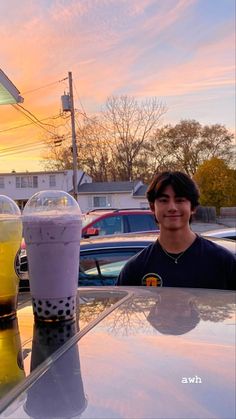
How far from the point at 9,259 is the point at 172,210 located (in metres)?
1.52

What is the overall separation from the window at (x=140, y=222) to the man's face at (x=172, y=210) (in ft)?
23.9

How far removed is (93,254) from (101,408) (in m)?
4.17

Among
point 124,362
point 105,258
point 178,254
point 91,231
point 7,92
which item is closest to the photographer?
point 124,362

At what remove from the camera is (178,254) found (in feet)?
9.12

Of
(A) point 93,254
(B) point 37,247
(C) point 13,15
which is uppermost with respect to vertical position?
(C) point 13,15

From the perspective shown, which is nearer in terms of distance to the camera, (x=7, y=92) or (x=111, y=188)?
(x=7, y=92)

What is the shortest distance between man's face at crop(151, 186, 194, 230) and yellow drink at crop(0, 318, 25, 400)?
147cm

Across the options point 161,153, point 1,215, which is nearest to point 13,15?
point 1,215

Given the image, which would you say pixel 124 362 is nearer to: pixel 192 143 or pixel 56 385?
pixel 56 385

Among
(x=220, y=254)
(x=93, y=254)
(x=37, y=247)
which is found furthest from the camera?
(x=93, y=254)

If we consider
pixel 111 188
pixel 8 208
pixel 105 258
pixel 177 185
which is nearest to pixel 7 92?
pixel 105 258

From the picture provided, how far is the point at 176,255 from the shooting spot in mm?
2777

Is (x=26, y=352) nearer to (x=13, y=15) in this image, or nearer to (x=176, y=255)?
(x=176, y=255)

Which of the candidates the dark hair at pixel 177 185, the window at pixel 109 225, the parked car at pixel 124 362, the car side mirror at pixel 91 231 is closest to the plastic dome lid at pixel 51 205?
the parked car at pixel 124 362
